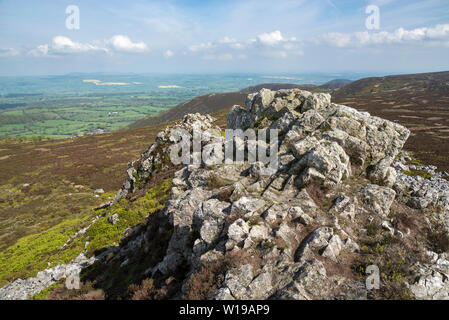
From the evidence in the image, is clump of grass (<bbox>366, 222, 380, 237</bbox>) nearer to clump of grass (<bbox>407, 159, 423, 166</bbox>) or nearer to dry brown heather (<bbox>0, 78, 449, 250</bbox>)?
dry brown heather (<bbox>0, 78, 449, 250</bbox>)

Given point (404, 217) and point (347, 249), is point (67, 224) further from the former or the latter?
point (404, 217)

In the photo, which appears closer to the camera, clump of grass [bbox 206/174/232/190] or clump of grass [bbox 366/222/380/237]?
clump of grass [bbox 366/222/380/237]

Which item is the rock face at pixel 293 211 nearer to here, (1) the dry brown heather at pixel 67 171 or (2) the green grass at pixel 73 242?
(2) the green grass at pixel 73 242

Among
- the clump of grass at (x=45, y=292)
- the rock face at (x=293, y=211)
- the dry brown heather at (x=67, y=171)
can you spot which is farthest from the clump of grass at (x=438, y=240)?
the dry brown heather at (x=67, y=171)

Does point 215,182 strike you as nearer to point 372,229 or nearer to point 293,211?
point 293,211

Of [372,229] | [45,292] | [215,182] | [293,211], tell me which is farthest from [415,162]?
[45,292]

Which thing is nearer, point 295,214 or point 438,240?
point 438,240

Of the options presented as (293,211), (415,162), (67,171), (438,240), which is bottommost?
(67,171)

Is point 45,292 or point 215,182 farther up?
point 215,182

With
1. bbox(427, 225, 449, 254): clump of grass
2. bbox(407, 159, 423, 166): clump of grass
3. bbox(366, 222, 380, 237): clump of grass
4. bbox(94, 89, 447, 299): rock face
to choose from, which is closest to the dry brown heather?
bbox(407, 159, 423, 166): clump of grass
